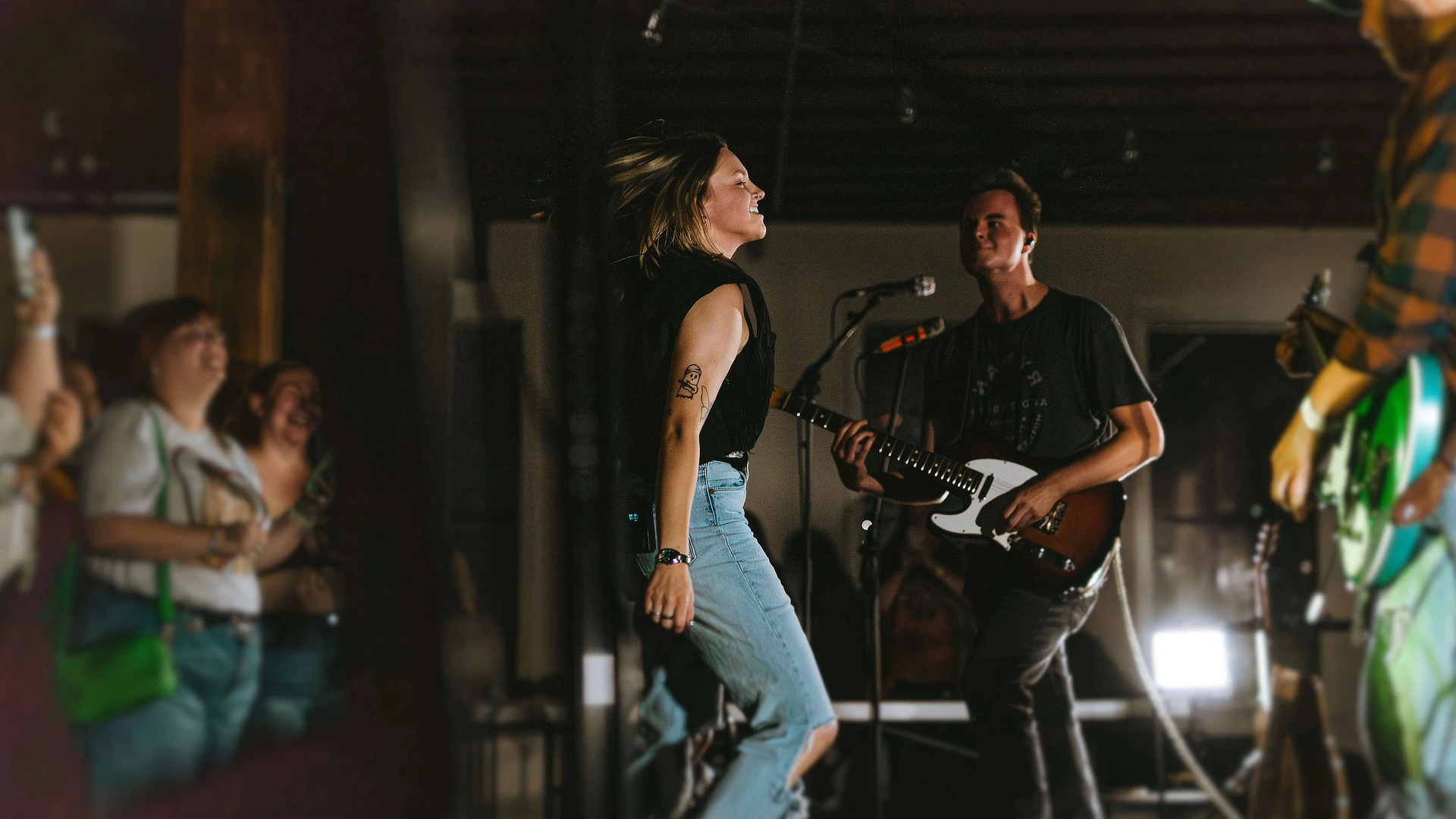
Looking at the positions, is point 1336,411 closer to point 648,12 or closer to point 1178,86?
point 1178,86

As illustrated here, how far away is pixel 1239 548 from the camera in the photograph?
2527 millimetres

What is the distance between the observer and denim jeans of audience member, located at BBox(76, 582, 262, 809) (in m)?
2.44

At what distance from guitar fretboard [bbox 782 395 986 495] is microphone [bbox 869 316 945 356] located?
0.22 meters

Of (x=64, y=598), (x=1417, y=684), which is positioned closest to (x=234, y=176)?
(x=64, y=598)

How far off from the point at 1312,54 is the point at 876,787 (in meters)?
2.32

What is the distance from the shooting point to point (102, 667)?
2436 mm

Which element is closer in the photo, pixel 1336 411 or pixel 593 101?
pixel 1336 411

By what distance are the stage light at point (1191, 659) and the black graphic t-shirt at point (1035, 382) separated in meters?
0.58

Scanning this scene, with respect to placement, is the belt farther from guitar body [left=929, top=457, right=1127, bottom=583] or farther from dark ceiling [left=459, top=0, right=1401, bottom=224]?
guitar body [left=929, top=457, right=1127, bottom=583]

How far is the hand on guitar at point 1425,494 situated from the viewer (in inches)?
90.2

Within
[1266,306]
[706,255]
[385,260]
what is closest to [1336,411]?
[1266,306]

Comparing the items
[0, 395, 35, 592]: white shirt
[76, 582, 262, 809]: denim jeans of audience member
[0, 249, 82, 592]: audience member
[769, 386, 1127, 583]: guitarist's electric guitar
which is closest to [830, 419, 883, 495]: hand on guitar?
[769, 386, 1127, 583]: guitarist's electric guitar

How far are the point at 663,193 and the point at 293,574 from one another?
1.47 metres

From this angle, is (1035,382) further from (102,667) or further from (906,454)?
(102,667)
